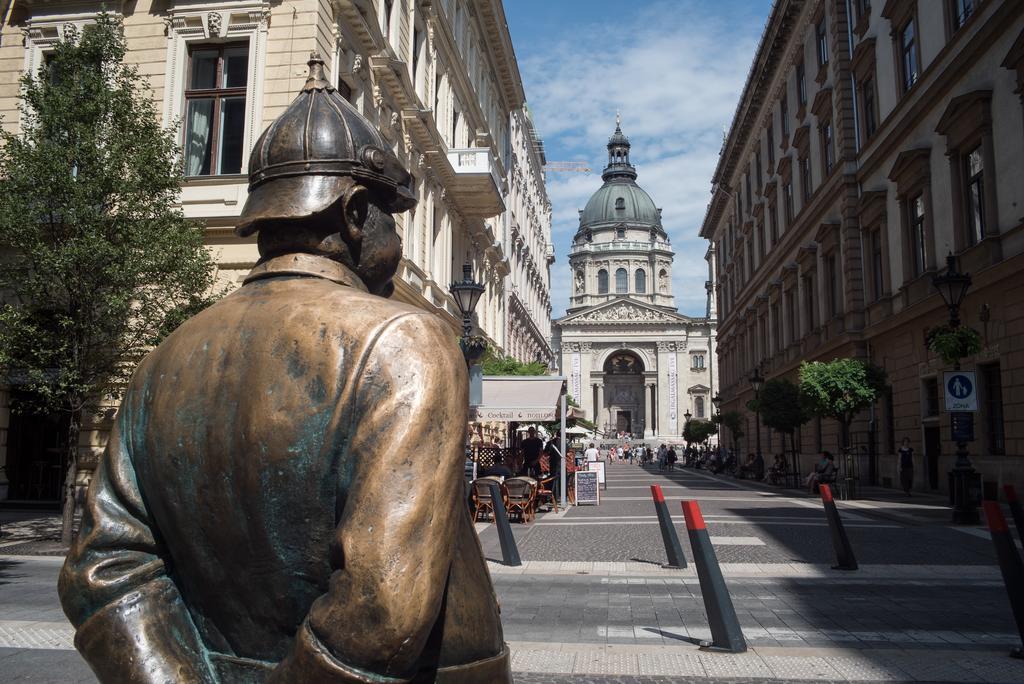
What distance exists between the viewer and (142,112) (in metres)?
13.0

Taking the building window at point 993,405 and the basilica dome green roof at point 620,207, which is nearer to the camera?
the building window at point 993,405

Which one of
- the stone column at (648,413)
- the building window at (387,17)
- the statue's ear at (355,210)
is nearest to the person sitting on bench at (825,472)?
the building window at (387,17)

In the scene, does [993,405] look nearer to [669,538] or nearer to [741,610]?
[669,538]

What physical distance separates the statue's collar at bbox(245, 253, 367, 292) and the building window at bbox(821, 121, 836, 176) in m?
32.1

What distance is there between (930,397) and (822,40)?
16469 millimetres

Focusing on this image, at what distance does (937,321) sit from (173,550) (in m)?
23.4

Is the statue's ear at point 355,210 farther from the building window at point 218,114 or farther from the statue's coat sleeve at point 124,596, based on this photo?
the building window at point 218,114

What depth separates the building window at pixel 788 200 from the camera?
37.9 metres

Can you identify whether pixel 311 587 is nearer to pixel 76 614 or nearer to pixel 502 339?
pixel 76 614

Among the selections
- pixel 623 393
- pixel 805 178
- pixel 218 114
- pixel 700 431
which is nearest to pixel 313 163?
pixel 218 114

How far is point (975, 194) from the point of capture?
19906 mm

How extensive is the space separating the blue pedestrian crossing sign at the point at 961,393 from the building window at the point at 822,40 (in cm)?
2131

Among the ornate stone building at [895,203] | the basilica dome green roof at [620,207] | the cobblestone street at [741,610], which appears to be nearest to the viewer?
the cobblestone street at [741,610]

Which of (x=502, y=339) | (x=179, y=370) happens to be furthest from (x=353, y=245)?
(x=502, y=339)
